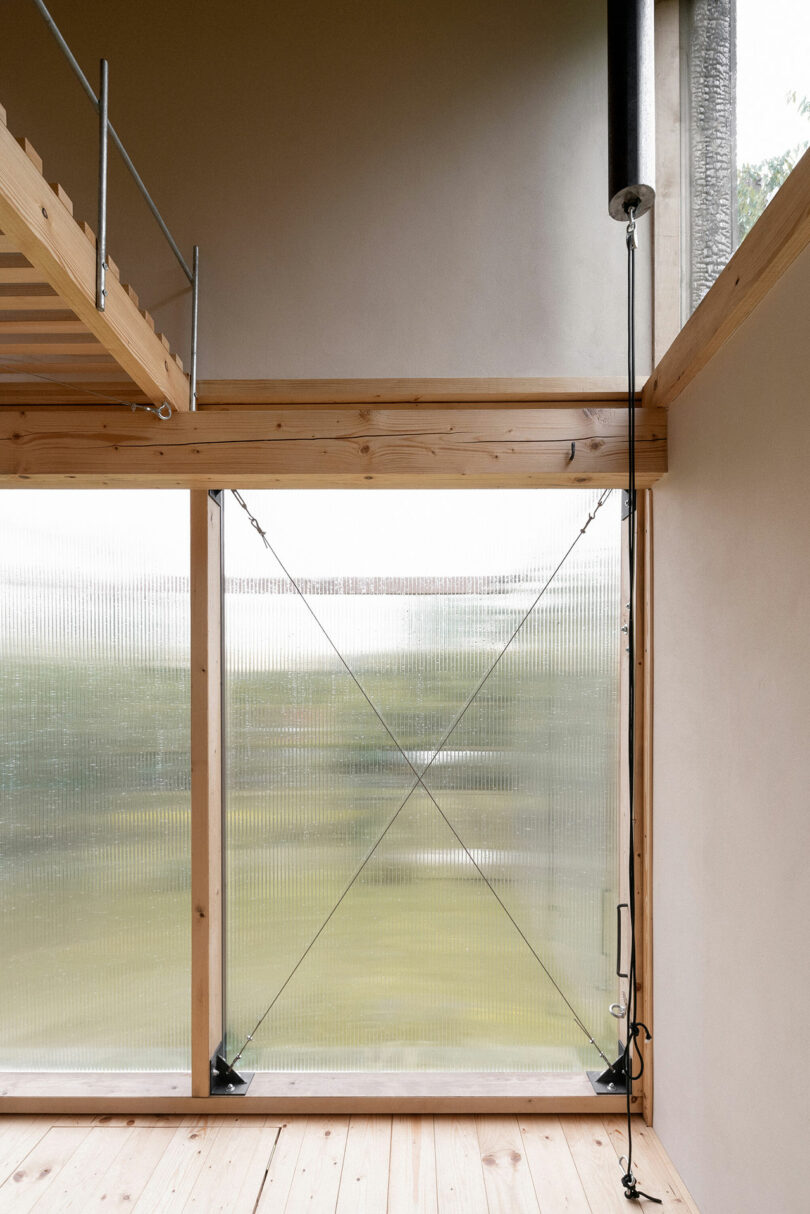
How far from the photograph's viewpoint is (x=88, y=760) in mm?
2650

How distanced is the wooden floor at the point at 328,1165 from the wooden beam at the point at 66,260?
2.09 metres

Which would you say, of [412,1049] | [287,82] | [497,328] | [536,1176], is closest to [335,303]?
[497,328]

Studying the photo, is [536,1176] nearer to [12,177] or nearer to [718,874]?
[718,874]

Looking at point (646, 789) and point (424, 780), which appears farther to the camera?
point (424, 780)

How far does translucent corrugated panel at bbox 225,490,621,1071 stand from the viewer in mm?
2623

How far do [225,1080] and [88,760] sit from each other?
1.06 m

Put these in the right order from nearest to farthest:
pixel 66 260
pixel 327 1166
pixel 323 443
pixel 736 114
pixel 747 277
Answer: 1. pixel 66 260
2. pixel 747 277
3. pixel 736 114
4. pixel 327 1166
5. pixel 323 443

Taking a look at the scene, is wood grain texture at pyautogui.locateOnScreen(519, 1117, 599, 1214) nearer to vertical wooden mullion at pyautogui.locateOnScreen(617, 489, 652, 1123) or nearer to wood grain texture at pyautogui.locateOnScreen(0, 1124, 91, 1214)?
vertical wooden mullion at pyautogui.locateOnScreen(617, 489, 652, 1123)

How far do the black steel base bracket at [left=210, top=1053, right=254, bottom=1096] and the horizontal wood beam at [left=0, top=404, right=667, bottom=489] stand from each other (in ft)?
5.83

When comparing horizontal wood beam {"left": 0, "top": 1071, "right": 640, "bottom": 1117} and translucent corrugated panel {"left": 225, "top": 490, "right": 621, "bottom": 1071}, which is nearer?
horizontal wood beam {"left": 0, "top": 1071, "right": 640, "bottom": 1117}

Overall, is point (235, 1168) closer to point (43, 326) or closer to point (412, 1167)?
point (412, 1167)

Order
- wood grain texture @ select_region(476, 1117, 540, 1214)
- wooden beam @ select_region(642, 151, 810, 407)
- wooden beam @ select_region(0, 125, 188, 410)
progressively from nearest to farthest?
wooden beam @ select_region(0, 125, 188, 410) < wooden beam @ select_region(642, 151, 810, 407) < wood grain texture @ select_region(476, 1117, 540, 1214)

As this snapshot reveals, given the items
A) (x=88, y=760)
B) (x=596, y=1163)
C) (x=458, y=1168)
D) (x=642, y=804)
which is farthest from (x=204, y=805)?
(x=596, y=1163)

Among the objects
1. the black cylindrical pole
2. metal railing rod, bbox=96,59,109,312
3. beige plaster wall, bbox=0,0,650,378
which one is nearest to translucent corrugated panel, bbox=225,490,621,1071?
beige plaster wall, bbox=0,0,650,378
